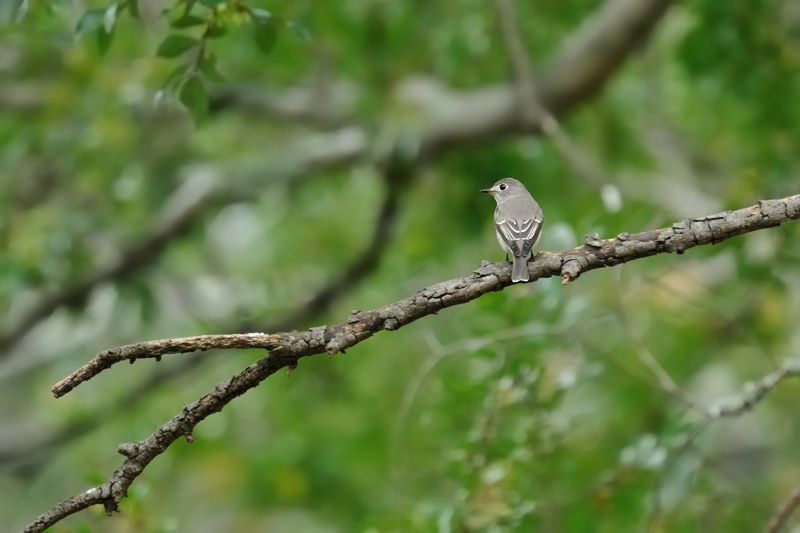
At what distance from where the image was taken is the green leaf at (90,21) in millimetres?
2621

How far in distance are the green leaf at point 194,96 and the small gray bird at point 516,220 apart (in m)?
0.84

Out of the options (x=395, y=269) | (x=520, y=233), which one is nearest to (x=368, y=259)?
(x=395, y=269)

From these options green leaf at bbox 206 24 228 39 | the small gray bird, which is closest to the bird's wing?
the small gray bird

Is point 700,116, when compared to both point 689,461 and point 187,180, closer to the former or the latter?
point 187,180

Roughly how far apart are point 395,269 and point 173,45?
4099mm

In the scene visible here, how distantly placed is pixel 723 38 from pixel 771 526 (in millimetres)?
2820

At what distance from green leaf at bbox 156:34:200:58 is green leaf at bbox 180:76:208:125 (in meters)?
0.10

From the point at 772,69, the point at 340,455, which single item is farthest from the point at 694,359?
the point at 340,455

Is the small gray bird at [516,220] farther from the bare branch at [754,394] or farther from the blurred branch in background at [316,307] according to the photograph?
the blurred branch in background at [316,307]

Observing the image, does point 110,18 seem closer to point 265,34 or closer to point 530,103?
point 265,34

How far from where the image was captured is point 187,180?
6.10 m

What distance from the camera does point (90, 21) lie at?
8.65 feet

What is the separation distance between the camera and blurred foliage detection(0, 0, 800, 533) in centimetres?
408

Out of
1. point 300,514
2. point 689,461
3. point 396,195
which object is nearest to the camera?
point 689,461
